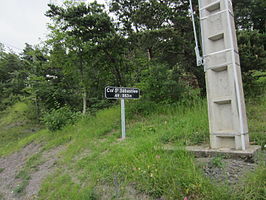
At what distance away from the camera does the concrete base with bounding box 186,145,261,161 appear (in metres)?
2.10

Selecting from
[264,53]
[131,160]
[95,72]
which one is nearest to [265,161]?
[131,160]

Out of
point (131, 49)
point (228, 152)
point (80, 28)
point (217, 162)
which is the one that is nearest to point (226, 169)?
point (217, 162)

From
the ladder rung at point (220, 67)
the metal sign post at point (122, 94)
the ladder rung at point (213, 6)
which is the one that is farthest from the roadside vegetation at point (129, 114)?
the ladder rung at point (213, 6)

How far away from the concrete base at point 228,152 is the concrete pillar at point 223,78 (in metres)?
0.12

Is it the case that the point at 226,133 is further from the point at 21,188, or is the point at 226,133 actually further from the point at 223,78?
the point at 21,188

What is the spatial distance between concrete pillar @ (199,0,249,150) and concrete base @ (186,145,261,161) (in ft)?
0.38

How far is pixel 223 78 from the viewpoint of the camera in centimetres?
261

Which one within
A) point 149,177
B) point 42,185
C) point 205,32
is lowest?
point 42,185

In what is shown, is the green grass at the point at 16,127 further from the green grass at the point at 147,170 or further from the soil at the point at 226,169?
the soil at the point at 226,169

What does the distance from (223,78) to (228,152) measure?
1056 mm

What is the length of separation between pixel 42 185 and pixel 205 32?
12.5ft

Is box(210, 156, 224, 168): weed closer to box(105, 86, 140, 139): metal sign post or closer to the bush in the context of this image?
box(105, 86, 140, 139): metal sign post

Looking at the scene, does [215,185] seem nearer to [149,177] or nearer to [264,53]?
[149,177]

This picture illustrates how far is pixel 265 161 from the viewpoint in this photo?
1.92 m
